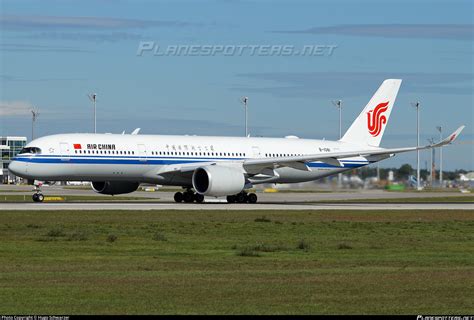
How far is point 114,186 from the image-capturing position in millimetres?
60750

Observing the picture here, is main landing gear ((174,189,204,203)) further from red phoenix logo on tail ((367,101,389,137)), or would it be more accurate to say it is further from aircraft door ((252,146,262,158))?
red phoenix logo on tail ((367,101,389,137))

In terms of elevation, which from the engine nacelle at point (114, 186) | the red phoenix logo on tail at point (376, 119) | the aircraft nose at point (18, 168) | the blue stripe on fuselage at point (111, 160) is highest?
the red phoenix logo on tail at point (376, 119)

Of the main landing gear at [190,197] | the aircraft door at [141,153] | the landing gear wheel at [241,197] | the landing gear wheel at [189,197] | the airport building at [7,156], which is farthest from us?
the airport building at [7,156]

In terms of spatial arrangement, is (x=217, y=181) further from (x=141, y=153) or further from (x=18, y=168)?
(x=18, y=168)

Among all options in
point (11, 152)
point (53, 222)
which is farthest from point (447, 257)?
point (11, 152)

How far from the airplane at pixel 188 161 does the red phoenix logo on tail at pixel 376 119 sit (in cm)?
214

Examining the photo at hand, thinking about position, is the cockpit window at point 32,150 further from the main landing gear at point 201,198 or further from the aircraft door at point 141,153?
the main landing gear at point 201,198

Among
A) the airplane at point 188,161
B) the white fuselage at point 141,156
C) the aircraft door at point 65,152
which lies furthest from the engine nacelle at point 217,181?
the aircraft door at point 65,152

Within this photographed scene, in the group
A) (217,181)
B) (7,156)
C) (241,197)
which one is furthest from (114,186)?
(7,156)

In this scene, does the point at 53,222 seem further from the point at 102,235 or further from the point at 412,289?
the point at 412,289

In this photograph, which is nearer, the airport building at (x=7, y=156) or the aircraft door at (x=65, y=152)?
the aircraft door at (x=65, y=152)

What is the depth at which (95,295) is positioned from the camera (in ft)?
60.5

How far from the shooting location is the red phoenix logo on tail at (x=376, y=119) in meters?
69.7

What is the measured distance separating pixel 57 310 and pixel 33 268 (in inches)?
268
